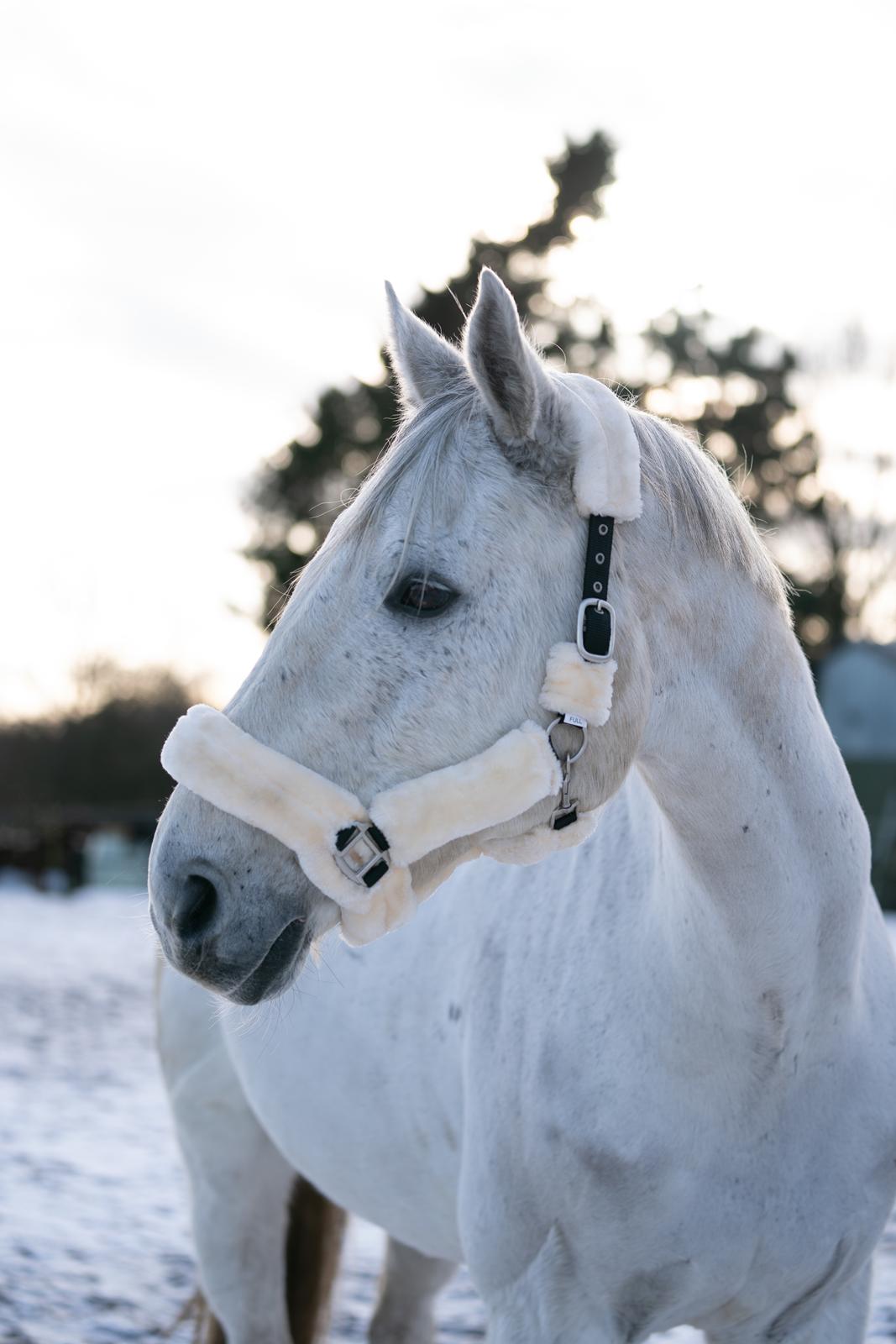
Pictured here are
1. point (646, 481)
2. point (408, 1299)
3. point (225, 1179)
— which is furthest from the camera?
point (408, 1299)

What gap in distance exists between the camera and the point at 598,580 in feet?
5.61

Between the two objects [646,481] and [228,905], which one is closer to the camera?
[228,905]

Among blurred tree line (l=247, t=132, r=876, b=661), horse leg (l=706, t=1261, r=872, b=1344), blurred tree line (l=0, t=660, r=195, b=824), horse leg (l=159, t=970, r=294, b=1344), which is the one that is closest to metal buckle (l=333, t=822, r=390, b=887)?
horse leg (l=706, t=1261, r=872, b=1344)

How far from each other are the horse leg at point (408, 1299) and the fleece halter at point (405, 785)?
2083 millimetres

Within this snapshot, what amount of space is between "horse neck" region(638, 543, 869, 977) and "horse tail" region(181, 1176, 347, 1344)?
1.95 metres

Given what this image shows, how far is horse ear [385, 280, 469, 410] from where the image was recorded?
1891 millimetres

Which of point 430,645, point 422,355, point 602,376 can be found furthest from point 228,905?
point 602,376

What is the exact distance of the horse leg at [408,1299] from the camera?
3312mm

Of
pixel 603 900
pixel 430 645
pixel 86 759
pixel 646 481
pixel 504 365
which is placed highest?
pixel 504 365

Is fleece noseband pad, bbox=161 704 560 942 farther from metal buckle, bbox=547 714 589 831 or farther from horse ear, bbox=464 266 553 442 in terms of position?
horse ear, bbox=464 266 553 442

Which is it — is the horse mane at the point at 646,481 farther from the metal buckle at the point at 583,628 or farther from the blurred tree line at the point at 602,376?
the blurred tree line at the point at 602,376

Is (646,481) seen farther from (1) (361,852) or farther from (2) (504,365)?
(1) (361,852)

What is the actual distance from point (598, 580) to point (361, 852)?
52cm

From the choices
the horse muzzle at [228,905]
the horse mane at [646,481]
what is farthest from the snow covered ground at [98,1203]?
the horse mane at [646,481]
